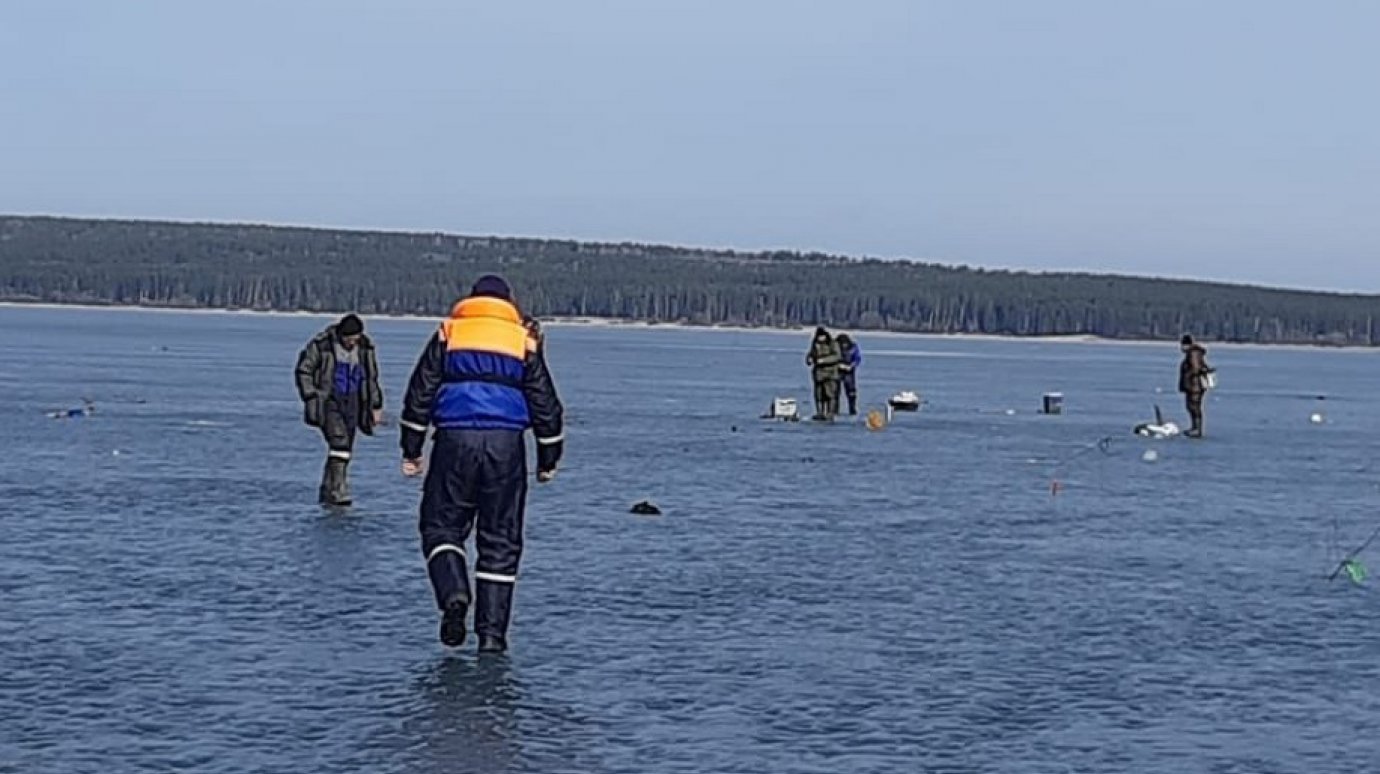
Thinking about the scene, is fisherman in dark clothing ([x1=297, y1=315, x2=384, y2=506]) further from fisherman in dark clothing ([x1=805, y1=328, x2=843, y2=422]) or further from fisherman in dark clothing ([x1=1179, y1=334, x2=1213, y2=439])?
fisherman in dark clothing ([x1=805, y1=328, x2=843, y2=422])

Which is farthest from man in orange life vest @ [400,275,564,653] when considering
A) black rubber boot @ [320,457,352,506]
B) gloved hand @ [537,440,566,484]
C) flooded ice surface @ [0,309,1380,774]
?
black rubber boot @ [320,457,352,506]

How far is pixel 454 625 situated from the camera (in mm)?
11703

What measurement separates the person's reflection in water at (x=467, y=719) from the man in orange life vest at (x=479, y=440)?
0.35 metres

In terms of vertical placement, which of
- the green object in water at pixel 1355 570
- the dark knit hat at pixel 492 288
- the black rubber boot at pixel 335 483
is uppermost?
the dark knit hat at pixel 492 288

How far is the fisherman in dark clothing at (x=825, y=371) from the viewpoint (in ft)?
123

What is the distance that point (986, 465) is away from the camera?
27.8 meters

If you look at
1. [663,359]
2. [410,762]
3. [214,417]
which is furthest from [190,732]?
[663,359]

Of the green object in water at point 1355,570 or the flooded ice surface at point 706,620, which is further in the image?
the green object in water at point 1355,570

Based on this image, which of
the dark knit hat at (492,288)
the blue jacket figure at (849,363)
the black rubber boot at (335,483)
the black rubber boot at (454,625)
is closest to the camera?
the black rubber boot at (454,625)

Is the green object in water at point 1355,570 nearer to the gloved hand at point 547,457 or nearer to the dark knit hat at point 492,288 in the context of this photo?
the gloved hand at point 547,457

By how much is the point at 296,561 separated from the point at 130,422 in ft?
57.1

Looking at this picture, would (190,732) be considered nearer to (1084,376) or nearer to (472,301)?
(472,301)

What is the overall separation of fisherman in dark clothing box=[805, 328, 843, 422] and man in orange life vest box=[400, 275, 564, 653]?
83.3 feet

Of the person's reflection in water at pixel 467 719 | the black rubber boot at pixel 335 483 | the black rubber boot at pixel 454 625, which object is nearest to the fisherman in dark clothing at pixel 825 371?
the black rubber boot at pixel 335 483
